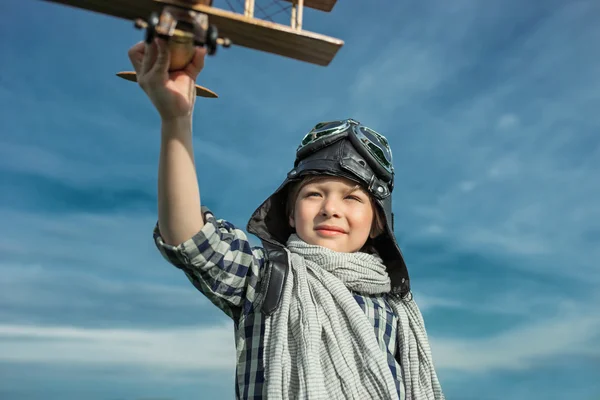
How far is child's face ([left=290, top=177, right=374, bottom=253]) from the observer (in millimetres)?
3189

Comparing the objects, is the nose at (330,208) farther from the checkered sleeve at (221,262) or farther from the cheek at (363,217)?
the checkered sleeve at (221,262)

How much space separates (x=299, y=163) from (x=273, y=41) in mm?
1090

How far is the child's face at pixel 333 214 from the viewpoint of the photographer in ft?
10.5

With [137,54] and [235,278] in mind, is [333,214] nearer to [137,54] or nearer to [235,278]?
[235,278]

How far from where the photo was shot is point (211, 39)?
2.13m

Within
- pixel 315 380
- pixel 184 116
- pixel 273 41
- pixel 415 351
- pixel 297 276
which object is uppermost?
pixel 273 41

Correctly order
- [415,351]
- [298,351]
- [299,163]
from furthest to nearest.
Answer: [299,163] → [415,351] → [298,351]

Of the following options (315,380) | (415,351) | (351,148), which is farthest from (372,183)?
(315,380)

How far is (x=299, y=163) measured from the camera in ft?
11.4

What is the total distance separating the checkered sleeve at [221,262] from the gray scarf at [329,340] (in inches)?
7.0

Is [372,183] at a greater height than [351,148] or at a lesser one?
lesser

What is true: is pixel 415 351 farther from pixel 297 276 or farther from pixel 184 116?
pixel 184 116

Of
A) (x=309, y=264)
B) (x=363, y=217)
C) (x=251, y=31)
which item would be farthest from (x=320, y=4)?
(x=309, y=264)

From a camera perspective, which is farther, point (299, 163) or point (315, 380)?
point (299, 163)
